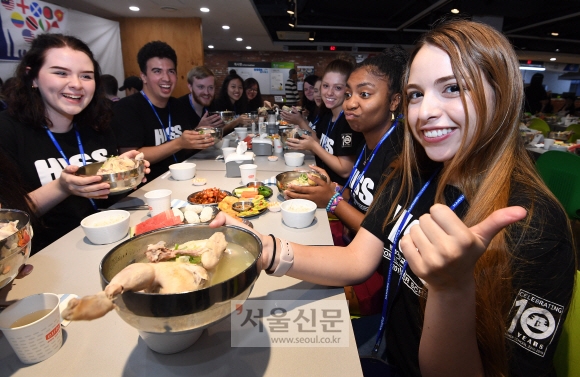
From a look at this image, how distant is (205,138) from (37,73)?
126 centimetres

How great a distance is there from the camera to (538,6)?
23.0 feet

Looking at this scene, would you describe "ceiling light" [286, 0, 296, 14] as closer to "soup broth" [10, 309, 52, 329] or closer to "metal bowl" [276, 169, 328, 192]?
"metal bowl" [276, 169, 328, 192]

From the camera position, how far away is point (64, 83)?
6.00 feet

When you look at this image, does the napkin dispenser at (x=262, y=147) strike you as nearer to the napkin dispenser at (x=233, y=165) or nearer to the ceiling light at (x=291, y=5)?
the napkin dispenser at (x=233, y=165)

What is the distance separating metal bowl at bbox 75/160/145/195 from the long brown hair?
1.55 metres

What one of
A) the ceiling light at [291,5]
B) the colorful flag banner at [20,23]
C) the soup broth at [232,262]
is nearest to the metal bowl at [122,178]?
the soup broth at [232,262]

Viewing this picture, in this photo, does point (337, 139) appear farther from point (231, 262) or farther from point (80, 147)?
point (231, 262)

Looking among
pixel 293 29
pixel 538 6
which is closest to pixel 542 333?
pixel 538 6

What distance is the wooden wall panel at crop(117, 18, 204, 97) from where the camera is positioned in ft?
23.6

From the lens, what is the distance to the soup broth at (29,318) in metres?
0.80

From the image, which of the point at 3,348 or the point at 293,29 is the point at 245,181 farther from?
the point at 293,29

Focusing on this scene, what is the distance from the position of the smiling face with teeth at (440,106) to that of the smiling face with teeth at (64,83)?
196 cm

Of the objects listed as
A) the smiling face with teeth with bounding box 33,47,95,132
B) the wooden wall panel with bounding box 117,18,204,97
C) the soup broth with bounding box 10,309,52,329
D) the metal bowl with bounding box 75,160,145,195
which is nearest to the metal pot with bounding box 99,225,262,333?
the soup broth with bounding box 10,309,52,329

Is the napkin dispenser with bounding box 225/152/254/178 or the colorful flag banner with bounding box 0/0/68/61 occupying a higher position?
the colorful flag banner with bounding box 0/0/68/61
